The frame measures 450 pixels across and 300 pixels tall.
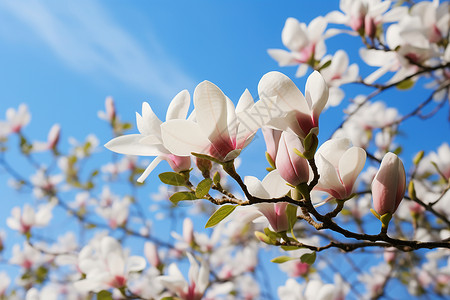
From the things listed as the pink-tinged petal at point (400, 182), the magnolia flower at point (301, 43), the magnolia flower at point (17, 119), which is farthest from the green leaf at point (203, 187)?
the magnolia flower at point (17, 119)

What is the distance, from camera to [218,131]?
19.6 inches

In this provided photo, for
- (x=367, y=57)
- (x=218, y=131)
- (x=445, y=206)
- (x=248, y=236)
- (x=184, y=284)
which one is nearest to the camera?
(x=218, y=131)

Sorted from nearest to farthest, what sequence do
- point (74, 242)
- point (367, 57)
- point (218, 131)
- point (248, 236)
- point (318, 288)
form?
point (218, 131) → point (318, 288) → point (367, 57) → point (248, 236) → point (74, 242)

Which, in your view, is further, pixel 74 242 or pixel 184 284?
pixel 74 242

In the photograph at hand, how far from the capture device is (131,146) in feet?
1.93

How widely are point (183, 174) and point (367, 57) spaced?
1.02 meters

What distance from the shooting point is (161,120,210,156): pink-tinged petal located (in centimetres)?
49

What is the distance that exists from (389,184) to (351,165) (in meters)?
0.05

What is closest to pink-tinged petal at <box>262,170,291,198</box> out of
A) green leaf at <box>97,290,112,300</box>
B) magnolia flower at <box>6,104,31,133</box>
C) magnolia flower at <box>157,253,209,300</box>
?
magnolia flower at <box>157,253,209,300</box>

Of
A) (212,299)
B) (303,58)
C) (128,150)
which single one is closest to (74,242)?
(212,299)

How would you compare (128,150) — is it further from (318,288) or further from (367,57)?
(367,57)

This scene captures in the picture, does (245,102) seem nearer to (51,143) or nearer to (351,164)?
(351,164)

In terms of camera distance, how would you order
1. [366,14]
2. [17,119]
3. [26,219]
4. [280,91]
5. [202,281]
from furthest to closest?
[17,119], [26,219], [366,14], [202,281], [280,91]

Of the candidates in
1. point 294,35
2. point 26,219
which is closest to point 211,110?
point 294,35
